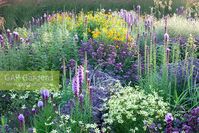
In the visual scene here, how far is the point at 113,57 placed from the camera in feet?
20.7

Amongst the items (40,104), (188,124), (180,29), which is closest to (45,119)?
(40,104)

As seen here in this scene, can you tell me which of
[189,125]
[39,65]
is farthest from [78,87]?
[39,65]

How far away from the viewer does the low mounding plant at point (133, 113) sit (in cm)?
423

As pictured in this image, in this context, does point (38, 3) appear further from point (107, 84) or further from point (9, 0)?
point (107, 84)

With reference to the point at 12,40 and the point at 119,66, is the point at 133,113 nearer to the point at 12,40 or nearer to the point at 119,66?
the point at 119,66

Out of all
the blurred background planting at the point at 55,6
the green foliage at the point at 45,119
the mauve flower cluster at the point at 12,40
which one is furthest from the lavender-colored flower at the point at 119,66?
the blurred background planting at the point at 55,6

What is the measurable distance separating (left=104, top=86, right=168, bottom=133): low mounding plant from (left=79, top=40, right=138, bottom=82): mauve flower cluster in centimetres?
152

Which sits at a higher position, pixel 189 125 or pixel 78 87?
pixel 78 87

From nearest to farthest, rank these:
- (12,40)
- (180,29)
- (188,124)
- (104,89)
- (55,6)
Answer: (188,124) → (104,89) → (12,40) → (180,29) → (55,6)

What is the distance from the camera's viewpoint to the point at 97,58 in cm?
651

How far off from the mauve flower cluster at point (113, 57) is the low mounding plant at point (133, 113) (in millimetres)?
1519

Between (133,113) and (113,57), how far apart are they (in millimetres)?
2062

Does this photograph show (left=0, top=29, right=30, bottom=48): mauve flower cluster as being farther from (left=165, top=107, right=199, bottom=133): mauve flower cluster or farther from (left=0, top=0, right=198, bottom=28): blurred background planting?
(left=0, top=0, right=198, bottom=28): blurred background planting

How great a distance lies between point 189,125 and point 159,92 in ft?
3.27
